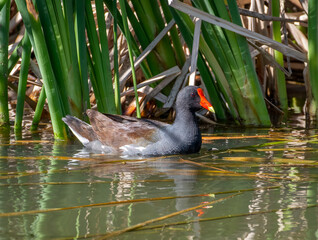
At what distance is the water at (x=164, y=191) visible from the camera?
8.77 ft

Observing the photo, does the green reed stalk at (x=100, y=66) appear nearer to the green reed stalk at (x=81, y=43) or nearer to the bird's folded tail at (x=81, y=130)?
the green reed stalk at (x=81, y=43)

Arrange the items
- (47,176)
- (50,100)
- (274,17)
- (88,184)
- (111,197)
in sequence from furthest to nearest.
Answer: (274,17) → (50,100) → (47,176) → (88,184) → (111,197)

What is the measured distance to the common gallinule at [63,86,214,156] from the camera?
4.86 meters

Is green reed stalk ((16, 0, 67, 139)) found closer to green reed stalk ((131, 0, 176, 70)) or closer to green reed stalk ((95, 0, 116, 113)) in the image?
green reed stalk ((95, 0, 116, 113))

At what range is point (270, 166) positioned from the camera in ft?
13.4

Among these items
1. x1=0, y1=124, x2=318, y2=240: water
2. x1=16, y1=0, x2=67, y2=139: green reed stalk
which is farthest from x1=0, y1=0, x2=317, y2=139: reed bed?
x1=0, y1=124, x2=318, y2=240: water

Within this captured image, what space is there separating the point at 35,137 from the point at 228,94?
1946 mm

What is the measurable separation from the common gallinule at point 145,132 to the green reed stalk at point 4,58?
829mm

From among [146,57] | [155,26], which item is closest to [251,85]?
→ [155,26]

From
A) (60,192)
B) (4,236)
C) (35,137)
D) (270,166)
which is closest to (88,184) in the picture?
(60,192)

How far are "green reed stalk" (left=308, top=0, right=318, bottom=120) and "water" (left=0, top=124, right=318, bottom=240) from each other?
70cm

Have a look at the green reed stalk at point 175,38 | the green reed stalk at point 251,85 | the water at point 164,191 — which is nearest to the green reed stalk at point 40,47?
the water at point 164,191

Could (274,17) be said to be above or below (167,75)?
above

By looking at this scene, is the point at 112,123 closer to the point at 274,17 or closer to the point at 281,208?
the point at 274,17
